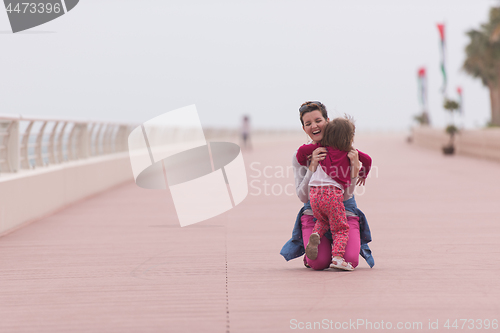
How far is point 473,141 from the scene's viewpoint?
25234 mm

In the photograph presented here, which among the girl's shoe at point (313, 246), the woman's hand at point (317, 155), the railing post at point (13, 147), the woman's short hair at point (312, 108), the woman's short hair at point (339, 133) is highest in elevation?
the woman's short hair at point (312, 108)

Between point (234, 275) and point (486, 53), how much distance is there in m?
44.6

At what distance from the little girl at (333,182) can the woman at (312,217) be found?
0.06m

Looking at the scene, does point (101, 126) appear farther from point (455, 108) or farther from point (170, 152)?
point (455, 108)

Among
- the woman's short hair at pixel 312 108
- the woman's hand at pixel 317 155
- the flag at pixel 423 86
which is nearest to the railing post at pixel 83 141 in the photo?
the woman's short hair at pixel 312 108

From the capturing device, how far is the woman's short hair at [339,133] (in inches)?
208

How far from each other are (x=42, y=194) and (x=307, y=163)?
5.51 metres

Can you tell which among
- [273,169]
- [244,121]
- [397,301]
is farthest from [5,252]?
[244,121]

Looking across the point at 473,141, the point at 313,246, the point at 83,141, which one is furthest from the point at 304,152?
the point at 473,141

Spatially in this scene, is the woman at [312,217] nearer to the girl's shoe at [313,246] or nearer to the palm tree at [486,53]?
the girl's shoe at [313,246]

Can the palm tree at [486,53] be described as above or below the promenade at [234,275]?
below

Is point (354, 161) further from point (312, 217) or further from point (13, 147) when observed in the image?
point (13, 147)

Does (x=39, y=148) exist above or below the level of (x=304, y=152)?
below

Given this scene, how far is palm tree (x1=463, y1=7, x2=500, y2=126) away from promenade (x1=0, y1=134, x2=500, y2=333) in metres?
38.3
